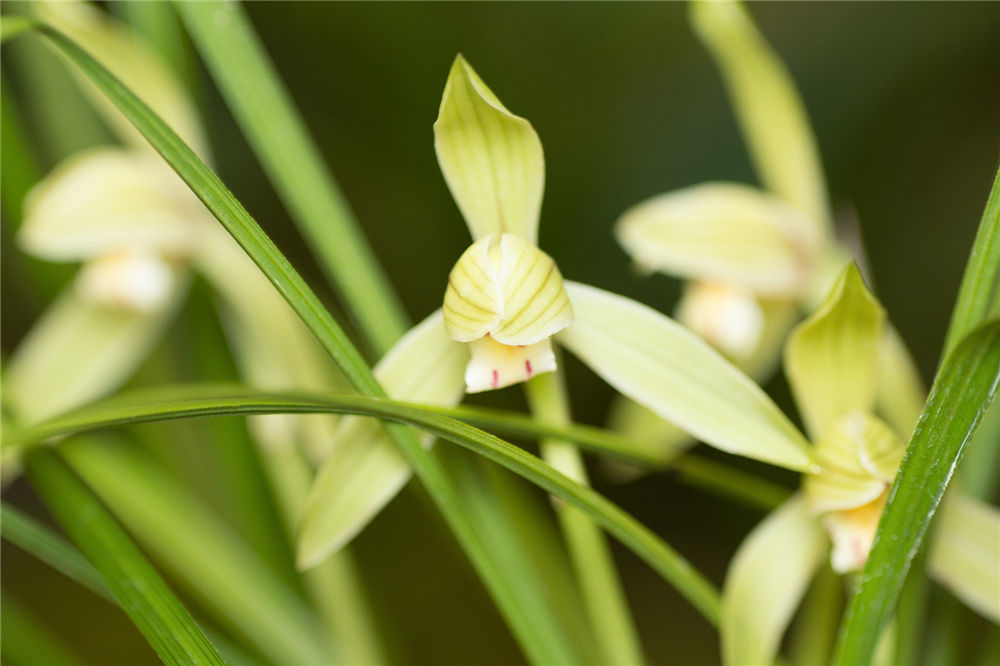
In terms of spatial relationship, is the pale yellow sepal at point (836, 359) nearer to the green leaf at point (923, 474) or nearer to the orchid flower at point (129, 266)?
the green leaf at point (923, 474)

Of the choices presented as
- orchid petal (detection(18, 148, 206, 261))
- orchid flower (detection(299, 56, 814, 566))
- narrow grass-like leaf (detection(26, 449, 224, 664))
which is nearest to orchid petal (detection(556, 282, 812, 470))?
orchid flower (detection(299, 56, 814, 566))

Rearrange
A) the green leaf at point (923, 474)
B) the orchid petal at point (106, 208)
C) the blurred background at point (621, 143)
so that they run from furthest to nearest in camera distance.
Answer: the blurred background at point (621, 143) → the orchid petal at point (106, 208) → the green leaf at point (923, 474)

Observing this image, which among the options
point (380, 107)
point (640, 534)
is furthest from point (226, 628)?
point (380, 107)

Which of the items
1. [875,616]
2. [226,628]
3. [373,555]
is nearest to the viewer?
[875,616]

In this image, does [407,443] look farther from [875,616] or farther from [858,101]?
[858,101]

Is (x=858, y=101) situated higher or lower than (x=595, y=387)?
higher

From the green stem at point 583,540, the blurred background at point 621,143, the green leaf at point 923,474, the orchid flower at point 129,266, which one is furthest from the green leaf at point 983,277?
the blurred background at point 621,143

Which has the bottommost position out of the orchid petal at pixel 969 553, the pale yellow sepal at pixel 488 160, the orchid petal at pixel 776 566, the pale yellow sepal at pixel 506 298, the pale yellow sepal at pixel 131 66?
the orchid petal at pixel 969 553
